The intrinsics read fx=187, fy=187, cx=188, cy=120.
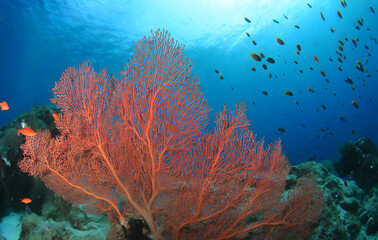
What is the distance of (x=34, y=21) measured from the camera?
25812mm

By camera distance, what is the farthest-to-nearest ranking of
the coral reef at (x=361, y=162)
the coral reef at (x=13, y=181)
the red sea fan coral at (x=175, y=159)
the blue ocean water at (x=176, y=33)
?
1. the blue ocean water at (x=176, y=33)
2. the coral reef at (x=361, y=162)
3. the coral reef at (x=13, y=181)
4. the red sea fan coral at (x=175, y=159)

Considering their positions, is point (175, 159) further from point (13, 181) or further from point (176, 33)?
point (176, 33)

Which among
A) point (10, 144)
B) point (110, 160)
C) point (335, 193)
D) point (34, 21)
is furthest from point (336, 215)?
point (34, 21)

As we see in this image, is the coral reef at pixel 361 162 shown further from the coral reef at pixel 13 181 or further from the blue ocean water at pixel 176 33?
the coral reef at pixel 13 181

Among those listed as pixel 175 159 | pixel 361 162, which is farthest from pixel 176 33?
pixel 175 159

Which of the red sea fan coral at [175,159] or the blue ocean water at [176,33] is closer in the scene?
the red sea fan coral at [175,159]

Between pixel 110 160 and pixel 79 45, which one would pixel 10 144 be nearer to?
pixel 110 160

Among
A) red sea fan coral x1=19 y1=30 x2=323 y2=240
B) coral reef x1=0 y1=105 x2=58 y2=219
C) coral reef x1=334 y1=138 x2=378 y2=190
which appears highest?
coral reef x1=0 y1=105 x2=58 y2=219

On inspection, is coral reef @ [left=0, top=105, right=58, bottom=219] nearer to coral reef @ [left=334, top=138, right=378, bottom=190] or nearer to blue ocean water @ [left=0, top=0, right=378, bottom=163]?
blue ocean water @ [left=0, top=0, right=378, bottom=163]

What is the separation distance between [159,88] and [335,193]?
20.1ft

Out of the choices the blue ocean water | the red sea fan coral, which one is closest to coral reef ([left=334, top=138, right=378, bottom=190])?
the blue ocean water

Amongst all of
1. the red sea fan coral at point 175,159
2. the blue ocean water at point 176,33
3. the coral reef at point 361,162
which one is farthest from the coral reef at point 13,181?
the coral reef at point 361,162

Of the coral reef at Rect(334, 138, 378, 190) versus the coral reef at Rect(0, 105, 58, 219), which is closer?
the coral reef at Rect(0, 105, 58, 219)

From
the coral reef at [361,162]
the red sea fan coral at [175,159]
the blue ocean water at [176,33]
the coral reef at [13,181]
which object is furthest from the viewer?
the blue ocean water at [176,33]
